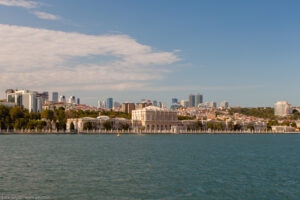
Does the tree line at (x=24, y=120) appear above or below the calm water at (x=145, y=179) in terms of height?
above

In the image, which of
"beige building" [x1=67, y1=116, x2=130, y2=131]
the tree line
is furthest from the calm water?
"beige building" [x1=67, y1=116, x2=130, y2=131]

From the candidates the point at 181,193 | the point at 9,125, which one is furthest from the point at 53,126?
the point at 181,193

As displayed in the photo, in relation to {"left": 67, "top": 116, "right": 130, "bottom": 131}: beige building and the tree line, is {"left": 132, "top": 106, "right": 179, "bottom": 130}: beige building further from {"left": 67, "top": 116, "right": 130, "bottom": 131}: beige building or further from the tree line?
the tree line

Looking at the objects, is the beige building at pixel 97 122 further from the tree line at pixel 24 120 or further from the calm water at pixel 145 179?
the calm water at pixel 145 179

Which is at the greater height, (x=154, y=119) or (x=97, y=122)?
(x=154, y=119)

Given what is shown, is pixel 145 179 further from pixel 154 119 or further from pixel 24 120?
pixel 154 119

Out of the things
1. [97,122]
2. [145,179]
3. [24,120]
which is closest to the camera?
[145,179]

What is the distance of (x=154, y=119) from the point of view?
17075 centimetres

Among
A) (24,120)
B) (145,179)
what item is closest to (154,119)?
(24,120)

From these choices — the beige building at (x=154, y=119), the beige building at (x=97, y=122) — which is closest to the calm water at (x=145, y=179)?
the beige building at (x=97, y=122)

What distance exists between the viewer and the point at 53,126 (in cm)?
13962

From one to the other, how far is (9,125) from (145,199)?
11003 cm

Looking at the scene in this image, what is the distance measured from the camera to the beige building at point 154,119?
16638 centimetres

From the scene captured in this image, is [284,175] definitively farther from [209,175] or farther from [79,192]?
[79,192]
